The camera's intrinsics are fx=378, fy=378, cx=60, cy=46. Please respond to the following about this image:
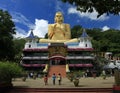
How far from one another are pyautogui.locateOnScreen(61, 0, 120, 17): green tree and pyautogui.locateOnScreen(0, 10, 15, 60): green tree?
3900cm

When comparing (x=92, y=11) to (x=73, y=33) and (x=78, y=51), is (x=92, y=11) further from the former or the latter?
(x=73, y=33)

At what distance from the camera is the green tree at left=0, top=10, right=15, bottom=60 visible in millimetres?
60656

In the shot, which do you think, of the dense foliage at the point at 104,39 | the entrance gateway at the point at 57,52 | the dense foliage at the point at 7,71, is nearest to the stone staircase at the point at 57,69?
the entrance gateway at the point at 57,52

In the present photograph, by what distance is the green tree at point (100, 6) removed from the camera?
2136 cm

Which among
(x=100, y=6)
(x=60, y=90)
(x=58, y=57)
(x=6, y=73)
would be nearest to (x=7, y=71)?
(x=6, y=73)

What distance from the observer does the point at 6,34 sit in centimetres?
6184

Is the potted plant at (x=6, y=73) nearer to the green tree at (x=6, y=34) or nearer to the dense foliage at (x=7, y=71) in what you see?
the dense foliage at (x=7, y=71)

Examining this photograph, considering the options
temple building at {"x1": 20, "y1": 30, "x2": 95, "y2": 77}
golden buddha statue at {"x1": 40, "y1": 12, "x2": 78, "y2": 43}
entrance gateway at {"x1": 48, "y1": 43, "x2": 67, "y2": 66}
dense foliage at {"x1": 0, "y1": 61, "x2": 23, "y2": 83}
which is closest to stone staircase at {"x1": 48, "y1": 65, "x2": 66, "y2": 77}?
temple building at {"x1": 20, "y1": 30, "x2": 95, "y2": 77}

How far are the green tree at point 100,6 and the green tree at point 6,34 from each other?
128ft

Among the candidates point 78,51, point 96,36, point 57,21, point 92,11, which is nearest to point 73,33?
point 96,36

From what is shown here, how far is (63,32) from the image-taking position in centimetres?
7450

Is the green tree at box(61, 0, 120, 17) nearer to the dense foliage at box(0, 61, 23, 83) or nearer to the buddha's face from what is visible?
the dense foliage at box(0, 61, 23, 83)

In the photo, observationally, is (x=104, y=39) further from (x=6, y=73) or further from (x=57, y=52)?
(x=6, y=73)

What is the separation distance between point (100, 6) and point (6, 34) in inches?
1643
